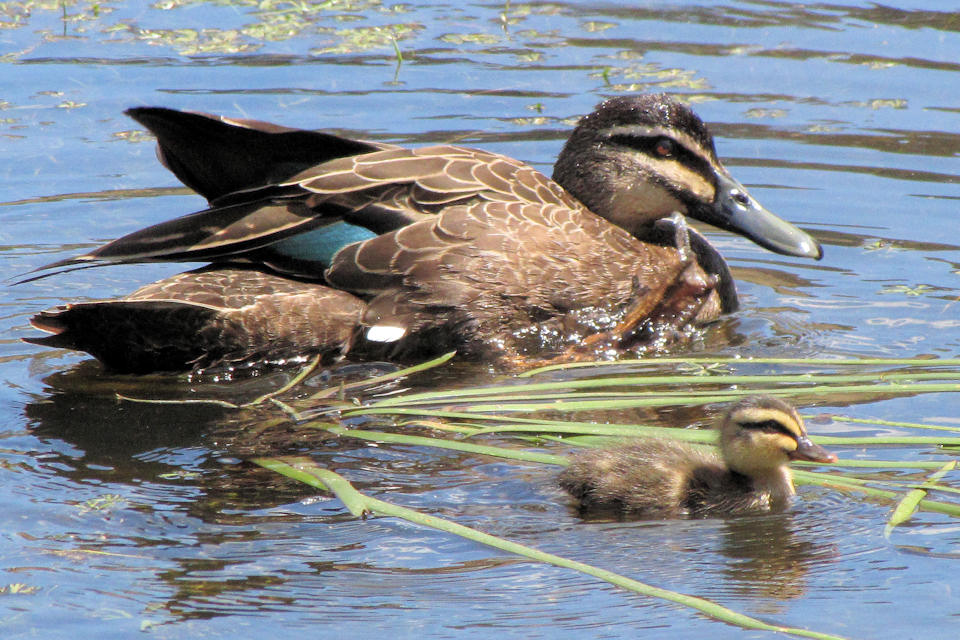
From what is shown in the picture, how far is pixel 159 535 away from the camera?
5.03 meters

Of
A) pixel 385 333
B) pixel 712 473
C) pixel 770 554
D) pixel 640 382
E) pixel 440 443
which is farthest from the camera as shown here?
pixel 385 333

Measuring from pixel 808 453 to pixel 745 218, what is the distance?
259cm

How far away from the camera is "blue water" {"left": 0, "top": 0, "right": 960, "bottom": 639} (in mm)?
4613

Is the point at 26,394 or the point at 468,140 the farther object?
the point at 468,140

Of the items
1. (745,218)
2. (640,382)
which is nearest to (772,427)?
(640,382)

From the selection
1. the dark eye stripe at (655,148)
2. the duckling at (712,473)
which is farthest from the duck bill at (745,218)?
the duckling at (712,473)

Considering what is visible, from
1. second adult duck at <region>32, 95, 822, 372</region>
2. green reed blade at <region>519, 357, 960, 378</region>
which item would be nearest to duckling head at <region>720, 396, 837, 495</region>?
green reed blade at <region>519, 357, 960, 378</region>

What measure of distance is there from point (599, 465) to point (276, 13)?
7.59m

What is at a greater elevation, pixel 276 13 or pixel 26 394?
pixel 276 13

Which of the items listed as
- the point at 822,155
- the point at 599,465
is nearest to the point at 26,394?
the point at 599,465

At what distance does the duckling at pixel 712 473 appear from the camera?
5.18m

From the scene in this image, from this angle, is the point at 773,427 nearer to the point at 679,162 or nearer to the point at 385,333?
the point at 385,333

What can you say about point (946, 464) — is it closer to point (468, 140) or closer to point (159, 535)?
point (159, 535)

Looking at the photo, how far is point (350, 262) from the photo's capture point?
6.70 meters
